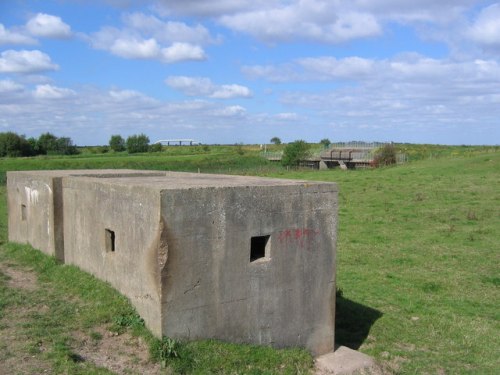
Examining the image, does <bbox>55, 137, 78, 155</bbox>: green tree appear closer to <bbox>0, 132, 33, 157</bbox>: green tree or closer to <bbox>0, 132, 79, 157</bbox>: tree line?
<bbox>0, 132, 79, 157</bbox>: tree line

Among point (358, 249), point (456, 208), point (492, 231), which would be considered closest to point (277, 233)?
point (358, 249)

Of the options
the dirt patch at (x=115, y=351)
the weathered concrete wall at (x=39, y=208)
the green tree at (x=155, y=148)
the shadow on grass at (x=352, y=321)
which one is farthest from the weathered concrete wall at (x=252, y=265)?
the green tree at (x=155, y=148)

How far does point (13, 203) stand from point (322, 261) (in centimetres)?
834

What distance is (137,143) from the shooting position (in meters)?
92.1

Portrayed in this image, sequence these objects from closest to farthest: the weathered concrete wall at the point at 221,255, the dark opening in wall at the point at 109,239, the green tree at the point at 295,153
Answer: the weathered concrete wall at the point at 221,255 → the dark opening in wall at the point at 109,239 → the green tree at the point at 295,153

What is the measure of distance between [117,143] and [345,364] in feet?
303

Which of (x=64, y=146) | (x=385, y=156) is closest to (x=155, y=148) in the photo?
(x=64, y=146)

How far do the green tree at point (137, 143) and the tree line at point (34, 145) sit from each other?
400 inches

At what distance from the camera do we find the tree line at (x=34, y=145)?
6869 centimetres

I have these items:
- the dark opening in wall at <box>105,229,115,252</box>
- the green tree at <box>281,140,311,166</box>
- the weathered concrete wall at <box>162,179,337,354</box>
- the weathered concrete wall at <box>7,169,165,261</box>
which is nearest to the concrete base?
the weathered concrete wall at <box>162,179,337,354</box>

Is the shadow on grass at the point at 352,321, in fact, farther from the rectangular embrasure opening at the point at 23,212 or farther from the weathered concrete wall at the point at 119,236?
the rectangular embrasure opening at the point at 23,212

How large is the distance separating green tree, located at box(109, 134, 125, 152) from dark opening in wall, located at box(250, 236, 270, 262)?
90.5 meters

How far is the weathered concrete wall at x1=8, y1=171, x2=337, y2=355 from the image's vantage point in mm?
6629

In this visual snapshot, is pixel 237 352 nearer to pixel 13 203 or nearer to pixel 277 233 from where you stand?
pixel 277 233
